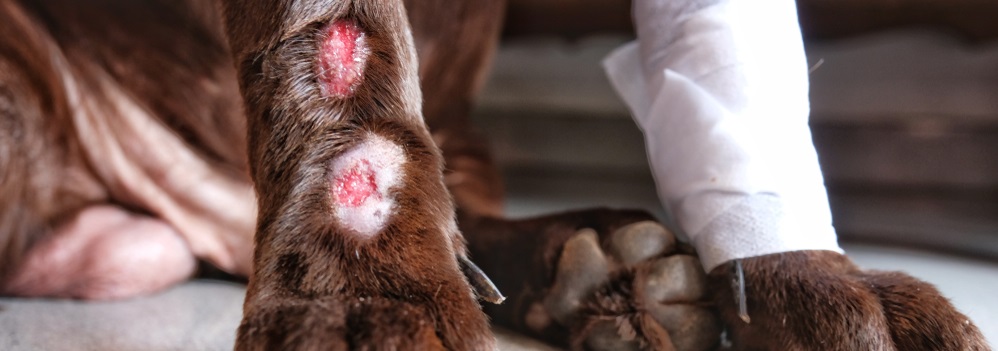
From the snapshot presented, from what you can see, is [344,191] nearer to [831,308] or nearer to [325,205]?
[325,205]

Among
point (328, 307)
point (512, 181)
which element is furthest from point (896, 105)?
point (328, 307)

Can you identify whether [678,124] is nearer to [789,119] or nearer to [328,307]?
[789,119]

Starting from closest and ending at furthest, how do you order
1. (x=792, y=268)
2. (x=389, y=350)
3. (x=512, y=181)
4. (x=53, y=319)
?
(x=389, y=350), (x=792, y=268), (x=53, y=319), (x=512, y=181)

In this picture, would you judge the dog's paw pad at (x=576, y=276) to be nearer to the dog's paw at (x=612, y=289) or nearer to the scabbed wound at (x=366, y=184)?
the dog's paw at (x=612, y=289)

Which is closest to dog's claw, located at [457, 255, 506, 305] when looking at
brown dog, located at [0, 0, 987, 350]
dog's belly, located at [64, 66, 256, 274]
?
brown dog, located at [0, 0, 987, 350]

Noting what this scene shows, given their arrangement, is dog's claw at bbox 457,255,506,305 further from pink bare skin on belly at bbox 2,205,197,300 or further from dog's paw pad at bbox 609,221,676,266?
pink bare skin on belly at bbox 2,205,197,300

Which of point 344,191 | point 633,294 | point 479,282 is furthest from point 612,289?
point 344,191

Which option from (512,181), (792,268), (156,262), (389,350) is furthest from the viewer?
(512,181)

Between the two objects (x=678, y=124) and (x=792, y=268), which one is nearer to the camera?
(x=792, y=268)
